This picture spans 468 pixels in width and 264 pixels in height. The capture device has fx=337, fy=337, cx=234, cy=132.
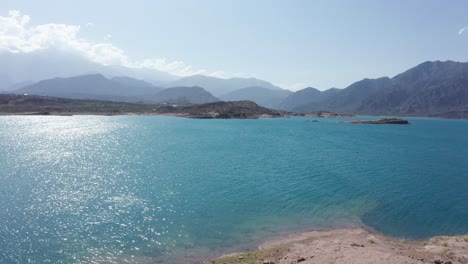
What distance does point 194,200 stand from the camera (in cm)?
4028

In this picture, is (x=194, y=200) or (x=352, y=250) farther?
(x=194, y=200)

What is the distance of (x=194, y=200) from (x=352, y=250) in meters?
20.9

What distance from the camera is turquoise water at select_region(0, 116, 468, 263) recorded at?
92.7ft

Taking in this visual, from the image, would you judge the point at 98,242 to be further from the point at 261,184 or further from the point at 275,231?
the point at 261,184

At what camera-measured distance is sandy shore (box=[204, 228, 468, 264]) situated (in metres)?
22.2

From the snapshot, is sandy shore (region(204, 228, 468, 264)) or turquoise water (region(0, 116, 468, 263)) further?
turquoise water (region(0, 116, 468, 263))

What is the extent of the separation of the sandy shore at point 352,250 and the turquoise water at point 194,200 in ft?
8.81

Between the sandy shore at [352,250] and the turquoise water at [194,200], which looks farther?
the turquoise water at [194,200]

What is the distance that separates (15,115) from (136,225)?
175271 millimetres

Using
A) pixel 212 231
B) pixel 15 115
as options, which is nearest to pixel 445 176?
pixel 212 231

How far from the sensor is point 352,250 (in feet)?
78.9

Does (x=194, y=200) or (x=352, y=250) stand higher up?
(x=352, y=250)

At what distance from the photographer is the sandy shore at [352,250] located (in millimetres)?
22219

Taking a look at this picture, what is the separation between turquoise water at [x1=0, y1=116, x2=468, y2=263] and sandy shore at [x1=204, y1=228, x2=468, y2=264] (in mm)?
2684
